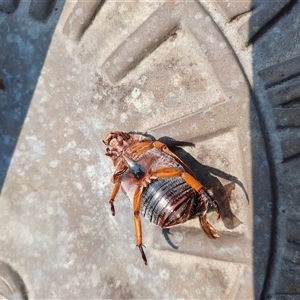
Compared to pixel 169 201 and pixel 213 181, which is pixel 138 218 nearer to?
pixel 169 201

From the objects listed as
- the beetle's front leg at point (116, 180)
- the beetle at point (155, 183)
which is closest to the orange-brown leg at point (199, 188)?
the beetle at point (155, 183)

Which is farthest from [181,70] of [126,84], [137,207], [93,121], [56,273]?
[56,273]

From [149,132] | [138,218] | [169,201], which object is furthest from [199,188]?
[149,132]

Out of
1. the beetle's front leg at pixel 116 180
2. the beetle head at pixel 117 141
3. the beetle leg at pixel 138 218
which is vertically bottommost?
the beetle leg at pixel 138 218

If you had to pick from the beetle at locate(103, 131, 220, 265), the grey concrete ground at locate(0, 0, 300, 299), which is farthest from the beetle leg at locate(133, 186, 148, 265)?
the grey concrete ground at locate(0, 0, 300, 299)

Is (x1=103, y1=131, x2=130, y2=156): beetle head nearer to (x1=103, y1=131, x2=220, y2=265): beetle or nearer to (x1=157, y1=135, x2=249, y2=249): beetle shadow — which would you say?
(x1=103, y1=131, x2=220, y2=265): beetle

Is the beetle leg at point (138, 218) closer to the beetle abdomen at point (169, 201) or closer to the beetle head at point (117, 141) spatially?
the beetle abdomen at point (169, 201)

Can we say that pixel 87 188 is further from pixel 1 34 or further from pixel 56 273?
pixel 1 34

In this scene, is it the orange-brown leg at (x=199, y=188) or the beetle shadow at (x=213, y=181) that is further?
the beetle shadow at (x=213, y=181)
